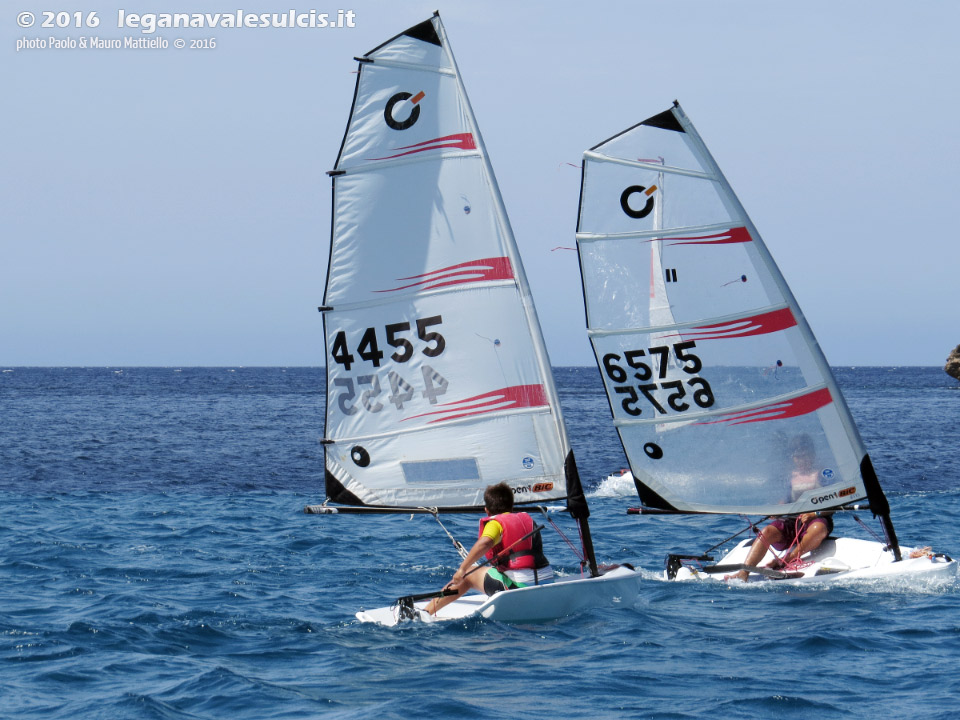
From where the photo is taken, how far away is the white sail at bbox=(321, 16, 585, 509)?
12047mm

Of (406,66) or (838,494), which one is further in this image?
(838,494)

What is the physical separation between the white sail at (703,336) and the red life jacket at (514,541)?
3.28 meters

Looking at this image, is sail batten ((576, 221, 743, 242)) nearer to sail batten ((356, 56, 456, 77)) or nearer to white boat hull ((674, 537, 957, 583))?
sail batten ((356, 56, 456, 77))

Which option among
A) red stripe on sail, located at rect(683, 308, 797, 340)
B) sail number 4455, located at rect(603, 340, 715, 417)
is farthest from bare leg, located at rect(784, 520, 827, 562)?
red stripe on sail, located at rect(683, 308, 797, 340)

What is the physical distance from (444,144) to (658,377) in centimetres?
463

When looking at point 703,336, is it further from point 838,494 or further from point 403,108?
point 403,108

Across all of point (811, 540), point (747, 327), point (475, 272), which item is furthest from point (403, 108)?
point (811, 540)

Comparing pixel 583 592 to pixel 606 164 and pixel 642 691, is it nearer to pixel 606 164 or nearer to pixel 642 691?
pixel 642 691

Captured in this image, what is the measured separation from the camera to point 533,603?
11.4 metres

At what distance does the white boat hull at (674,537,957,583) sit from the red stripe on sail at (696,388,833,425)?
6.62 feet

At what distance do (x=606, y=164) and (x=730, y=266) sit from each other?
7.07 ft

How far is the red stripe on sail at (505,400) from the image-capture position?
40.3ft

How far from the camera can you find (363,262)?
1224 centimetres

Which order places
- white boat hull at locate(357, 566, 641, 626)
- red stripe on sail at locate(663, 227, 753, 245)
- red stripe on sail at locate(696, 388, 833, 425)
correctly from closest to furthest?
1. white boat hull at locate(357, 566, 641, 626)
2. red stripe on sail at locate(663, 227, 753, 245)
3. red stripe on sail at locate(696, 388, 833, 425)
